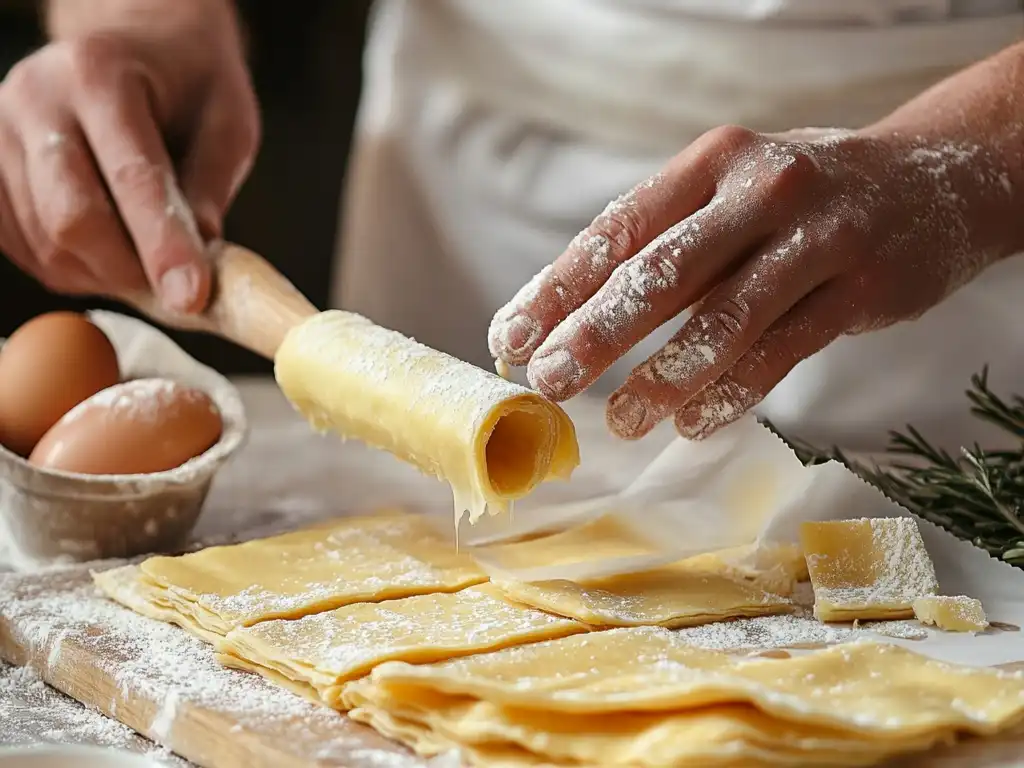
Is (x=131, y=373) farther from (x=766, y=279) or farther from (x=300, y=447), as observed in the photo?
(x=766, y=279)

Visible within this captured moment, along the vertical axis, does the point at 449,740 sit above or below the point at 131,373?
below

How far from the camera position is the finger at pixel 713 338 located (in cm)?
154

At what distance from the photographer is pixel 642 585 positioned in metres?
1.63

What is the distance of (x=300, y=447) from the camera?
2389 mm

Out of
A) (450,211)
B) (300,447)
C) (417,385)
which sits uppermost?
(450,211)

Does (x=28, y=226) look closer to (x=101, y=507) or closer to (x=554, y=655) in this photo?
(x=101, y=507)

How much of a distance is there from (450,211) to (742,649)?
149cm

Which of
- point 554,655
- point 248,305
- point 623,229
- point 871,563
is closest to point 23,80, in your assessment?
point 248,305

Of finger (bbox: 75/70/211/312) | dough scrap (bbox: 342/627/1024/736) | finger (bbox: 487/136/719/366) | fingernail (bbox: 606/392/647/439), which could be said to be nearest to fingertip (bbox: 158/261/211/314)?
finger (bbox: 75/70/211/312)

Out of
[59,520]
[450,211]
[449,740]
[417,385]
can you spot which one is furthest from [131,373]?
[449,740]

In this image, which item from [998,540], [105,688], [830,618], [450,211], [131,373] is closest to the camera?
[105,688]

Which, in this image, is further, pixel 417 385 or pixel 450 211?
pixel 450 211

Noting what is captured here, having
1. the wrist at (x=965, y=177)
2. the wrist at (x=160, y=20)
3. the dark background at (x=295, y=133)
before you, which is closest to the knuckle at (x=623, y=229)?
the wrist at (x=965, y=177)

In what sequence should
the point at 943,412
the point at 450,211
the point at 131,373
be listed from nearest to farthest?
1. the point at 131,373
2. the point at 943,412
3. the point at 450,211
